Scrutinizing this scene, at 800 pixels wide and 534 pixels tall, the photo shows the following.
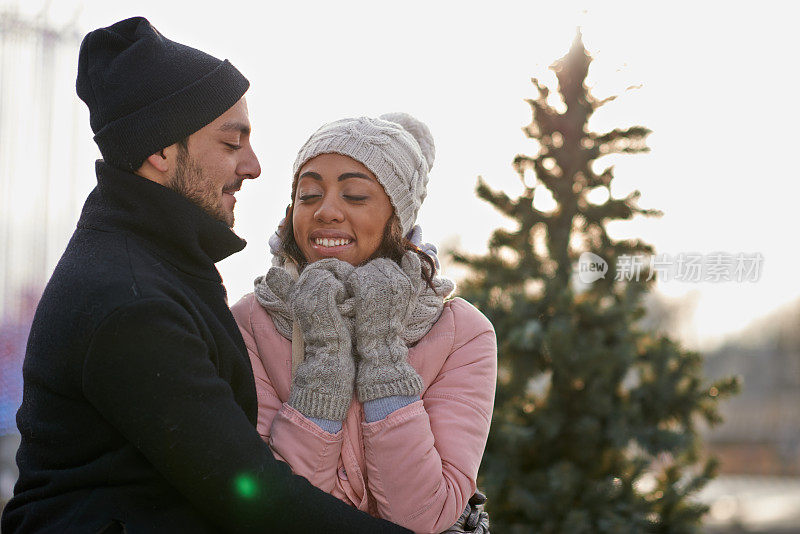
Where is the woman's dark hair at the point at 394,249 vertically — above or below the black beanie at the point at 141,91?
below

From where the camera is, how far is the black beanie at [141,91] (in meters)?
2.21

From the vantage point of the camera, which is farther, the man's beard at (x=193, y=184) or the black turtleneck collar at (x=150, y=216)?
the man's beard at (x=193, y=184)

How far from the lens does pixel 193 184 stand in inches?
89.2

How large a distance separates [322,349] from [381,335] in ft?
0.58

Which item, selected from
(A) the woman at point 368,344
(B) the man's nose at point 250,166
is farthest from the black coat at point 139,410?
(B) the man's nose at point 250,166

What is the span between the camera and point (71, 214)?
8.83 m

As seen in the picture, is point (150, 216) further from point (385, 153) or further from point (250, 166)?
point (385, 153)

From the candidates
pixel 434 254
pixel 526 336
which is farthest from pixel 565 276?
pixel 434 254

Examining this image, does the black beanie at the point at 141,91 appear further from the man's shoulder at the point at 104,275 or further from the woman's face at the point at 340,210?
the woman's face at the point at 340,210

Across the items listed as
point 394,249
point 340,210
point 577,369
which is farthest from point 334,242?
point 577,369

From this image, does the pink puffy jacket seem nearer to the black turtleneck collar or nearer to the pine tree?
the black turtleneck collar

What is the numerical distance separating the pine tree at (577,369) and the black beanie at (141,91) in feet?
9.65

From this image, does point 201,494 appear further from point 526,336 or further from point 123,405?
point 526,336

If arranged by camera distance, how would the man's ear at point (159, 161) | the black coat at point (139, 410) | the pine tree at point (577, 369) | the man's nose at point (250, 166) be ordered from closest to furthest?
the black coat at point (139, 410), the man's ear at point (159, 161), the man's nose at point (250, 166), the pine tree at point (577, 369)
